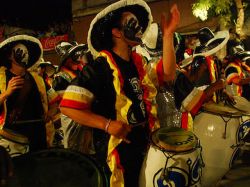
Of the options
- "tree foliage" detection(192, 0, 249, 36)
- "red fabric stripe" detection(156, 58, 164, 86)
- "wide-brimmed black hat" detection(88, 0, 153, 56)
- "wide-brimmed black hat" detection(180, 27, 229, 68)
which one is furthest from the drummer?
"tree foliage" detection(192, 0, 249, 36)

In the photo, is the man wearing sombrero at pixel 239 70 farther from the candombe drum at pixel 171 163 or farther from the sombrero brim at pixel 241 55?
the candombe drum at pixel 171 163

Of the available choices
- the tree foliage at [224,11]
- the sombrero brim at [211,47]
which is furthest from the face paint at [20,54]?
the tree foliage at [224,11]

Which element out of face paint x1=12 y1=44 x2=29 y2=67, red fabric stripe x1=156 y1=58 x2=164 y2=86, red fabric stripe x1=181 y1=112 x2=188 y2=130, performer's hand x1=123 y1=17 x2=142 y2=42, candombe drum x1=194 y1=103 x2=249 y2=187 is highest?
performer's hand x1=123 y1=17 x2=142 y2=42

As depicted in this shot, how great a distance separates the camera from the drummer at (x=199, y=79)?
4.06 meters

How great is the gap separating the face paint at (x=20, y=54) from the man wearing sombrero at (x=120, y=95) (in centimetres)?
166

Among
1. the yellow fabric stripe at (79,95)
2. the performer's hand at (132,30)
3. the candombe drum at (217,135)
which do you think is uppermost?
the performer's hand at (132,30)

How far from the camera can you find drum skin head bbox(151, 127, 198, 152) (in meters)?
2.64

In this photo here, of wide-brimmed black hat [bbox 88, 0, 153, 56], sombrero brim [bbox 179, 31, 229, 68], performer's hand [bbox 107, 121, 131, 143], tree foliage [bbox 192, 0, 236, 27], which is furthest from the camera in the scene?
tree foliage [bbox 192, 0, 236, 27]

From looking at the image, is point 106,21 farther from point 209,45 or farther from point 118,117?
point 209,45

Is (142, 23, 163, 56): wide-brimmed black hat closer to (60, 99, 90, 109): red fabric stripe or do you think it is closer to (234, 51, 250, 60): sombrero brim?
(60, 99, 90, 109): red fabric stripe

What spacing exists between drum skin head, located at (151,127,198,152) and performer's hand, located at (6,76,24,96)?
2.00 metres

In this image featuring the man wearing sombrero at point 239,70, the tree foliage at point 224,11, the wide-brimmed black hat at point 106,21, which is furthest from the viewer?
the tree foliage at point 224,11

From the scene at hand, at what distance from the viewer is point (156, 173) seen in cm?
265

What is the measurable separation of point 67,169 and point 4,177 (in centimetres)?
51
